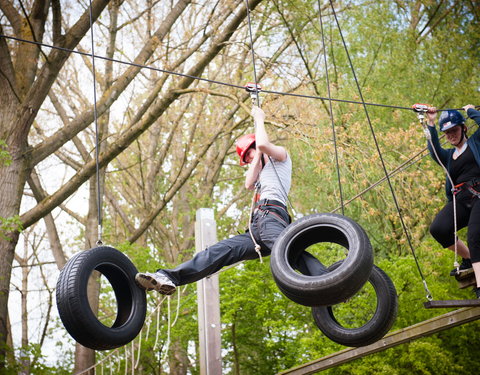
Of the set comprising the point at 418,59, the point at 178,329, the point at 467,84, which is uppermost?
the point at 418,59

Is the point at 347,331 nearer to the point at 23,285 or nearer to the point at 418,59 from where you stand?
the point at 418,59

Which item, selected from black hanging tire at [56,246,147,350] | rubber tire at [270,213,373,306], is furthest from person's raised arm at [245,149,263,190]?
black hanging tire at [56,246,147,350]

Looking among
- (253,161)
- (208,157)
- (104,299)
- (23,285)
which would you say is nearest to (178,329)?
(104,299)

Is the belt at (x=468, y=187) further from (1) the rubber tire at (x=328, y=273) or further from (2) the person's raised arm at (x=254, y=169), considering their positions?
(2) the person's raised arm at (x=254, y=169)

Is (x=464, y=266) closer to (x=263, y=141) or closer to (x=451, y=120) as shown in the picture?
(x=451, y=120)

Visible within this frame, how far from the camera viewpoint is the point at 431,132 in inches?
173

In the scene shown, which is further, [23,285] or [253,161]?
[23,285]

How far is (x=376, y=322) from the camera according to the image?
380cm

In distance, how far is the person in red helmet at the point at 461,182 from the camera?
4090 millimetres

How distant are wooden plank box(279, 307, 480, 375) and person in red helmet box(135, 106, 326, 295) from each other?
2.57 m

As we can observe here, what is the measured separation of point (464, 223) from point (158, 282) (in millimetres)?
2399

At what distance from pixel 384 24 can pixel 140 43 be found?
532cm

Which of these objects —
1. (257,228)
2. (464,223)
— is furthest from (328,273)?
(464,223)

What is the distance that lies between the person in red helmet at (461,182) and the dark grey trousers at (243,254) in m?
1.27
